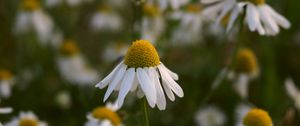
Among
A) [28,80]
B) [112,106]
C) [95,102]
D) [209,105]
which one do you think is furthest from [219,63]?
[112,106]

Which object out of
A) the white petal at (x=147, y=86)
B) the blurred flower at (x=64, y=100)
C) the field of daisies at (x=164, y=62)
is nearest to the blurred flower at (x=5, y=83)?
the field of daisies at (x=164, y=62)

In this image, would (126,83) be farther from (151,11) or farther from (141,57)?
(151,11)

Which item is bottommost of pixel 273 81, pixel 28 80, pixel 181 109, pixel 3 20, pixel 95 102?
pixel 273 81

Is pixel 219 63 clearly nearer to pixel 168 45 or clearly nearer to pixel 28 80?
pixel 168 45

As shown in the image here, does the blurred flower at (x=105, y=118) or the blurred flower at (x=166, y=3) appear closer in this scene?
the blurred flower at (x=105, y=118)

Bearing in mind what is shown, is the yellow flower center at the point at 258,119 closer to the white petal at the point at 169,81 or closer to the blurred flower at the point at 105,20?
the white petal at the point at 169,81

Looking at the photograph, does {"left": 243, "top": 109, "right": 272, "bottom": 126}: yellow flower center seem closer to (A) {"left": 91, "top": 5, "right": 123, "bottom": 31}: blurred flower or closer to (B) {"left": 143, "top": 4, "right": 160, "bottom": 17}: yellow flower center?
(B) {"left": 143, "top": 4, "right": 160, "bottom": 17}: yellow flower center
